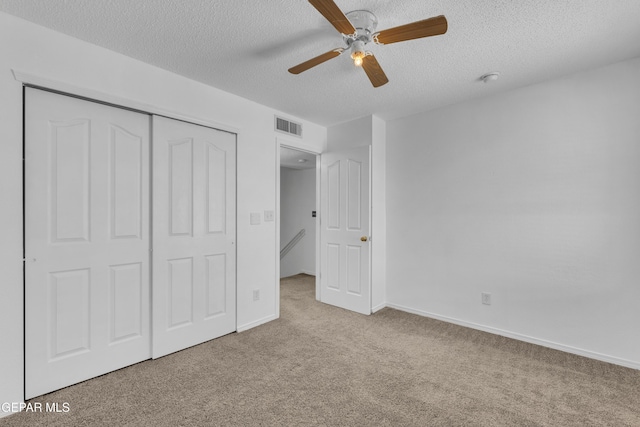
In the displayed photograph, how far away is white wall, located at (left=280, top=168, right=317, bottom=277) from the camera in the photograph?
606 cm

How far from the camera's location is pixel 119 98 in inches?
85.2

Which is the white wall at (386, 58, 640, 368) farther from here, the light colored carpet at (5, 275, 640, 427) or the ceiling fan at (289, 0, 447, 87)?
the ceiling fan at (289, 0, 447, 87)

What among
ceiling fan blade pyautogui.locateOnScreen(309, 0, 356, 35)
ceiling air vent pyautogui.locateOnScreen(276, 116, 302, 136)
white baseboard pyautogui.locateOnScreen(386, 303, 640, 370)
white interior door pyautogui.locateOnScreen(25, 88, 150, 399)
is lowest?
white baseboard pyautogui.locateOnScreen(386, 303, 640, 370)

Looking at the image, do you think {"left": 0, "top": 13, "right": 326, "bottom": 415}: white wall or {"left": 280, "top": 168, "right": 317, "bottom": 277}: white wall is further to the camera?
{"left": 280, "top": 168, "right": 317, "bottom": 277}: white wall

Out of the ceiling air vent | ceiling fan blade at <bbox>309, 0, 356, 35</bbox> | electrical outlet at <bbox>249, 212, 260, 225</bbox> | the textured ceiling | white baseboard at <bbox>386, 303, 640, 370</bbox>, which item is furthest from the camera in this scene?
the ceiling air vent

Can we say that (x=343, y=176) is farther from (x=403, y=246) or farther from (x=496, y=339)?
(x=496, y=339)

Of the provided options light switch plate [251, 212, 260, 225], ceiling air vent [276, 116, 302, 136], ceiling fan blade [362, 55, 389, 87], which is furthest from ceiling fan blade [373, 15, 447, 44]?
light switch plate [251, 212, 260, 225]

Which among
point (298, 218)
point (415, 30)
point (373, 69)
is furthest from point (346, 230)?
point (298, 218)

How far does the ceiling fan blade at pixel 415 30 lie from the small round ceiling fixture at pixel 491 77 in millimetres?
1341

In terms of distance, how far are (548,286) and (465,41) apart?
2267 millimetres

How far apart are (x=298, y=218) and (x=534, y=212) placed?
4.44 meters

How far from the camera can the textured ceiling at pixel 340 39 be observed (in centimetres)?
169

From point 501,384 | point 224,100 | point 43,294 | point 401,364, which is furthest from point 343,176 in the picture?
point 43,294

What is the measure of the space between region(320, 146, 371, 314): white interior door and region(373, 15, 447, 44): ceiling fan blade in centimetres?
193
